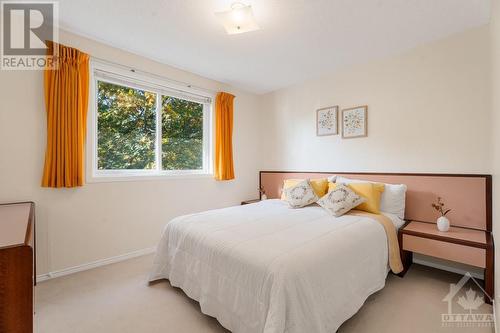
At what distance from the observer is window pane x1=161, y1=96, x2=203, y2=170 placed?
3.38 m

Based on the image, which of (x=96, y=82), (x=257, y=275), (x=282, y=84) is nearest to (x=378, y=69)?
(x=282, y=84)

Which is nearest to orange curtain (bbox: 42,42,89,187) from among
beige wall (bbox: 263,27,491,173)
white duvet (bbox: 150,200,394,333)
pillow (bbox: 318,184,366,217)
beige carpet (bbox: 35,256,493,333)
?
beige carpet (bbox: 35,256,493,333)

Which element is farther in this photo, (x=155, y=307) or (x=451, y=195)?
(x=451, y=195)

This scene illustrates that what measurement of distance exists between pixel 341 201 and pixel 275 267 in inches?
57.6

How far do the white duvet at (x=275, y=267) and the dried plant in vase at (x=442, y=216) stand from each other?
0.61 metres

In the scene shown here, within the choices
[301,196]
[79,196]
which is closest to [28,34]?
[79,196]

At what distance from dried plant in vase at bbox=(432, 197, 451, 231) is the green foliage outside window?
3.09m

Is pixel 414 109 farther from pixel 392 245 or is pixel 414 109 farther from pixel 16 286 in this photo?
pixel 16 286

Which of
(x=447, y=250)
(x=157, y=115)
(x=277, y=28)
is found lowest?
(x=447, y=250)

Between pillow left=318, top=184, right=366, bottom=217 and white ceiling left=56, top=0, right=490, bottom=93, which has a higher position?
white ceiling left=56, top=0, right=490, bottom=93

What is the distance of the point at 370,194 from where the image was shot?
265 cm

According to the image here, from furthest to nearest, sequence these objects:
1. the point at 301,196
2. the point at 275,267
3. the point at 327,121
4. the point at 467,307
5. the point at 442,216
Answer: the point at 327,121 → the point at 301,196 → the point at 442,216 → the point at 467,307 → the point at 275,267

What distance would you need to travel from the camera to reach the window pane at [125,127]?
2.81 metres

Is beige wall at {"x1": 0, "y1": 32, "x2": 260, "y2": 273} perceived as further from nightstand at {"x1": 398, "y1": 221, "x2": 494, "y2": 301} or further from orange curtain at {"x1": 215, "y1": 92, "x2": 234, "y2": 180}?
nightstand at {"x1": 398, "y1": 221, "x2": 494, "y2": 301}
